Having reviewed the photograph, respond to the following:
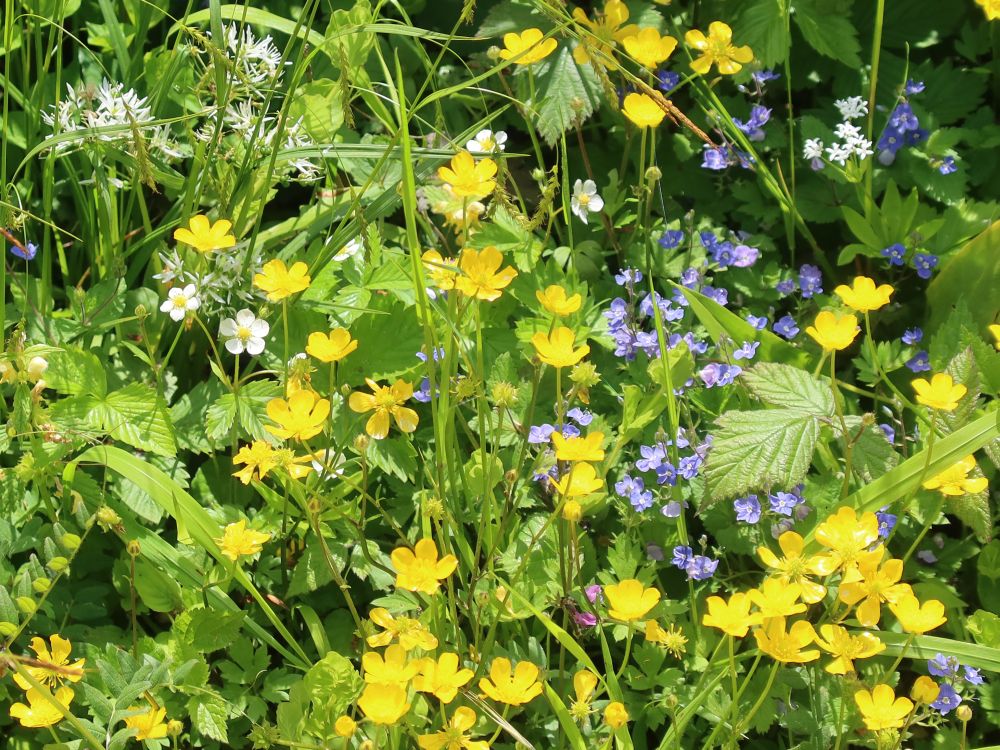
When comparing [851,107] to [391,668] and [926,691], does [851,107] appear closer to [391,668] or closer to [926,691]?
[926,691]

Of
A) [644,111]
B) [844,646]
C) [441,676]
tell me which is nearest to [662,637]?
[844,646]

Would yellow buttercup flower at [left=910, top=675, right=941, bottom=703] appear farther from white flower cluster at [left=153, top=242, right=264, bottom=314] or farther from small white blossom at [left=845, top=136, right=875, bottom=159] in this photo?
white flower cluster at [left=153, top=242, right=264, bottom=314]

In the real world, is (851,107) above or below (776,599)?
above

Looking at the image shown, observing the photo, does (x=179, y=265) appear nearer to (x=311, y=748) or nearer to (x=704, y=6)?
(x=311, y=748)

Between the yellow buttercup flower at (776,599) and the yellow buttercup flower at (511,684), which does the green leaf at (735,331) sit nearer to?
the yellow buttercup flower at (776,599)

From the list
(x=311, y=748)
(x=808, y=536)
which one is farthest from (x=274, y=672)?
(x=808, y=536)

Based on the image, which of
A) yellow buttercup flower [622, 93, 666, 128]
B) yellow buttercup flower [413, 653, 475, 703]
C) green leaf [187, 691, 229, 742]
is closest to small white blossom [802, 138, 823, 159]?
yellow buttercup flower [622, 93, 666, 128]
